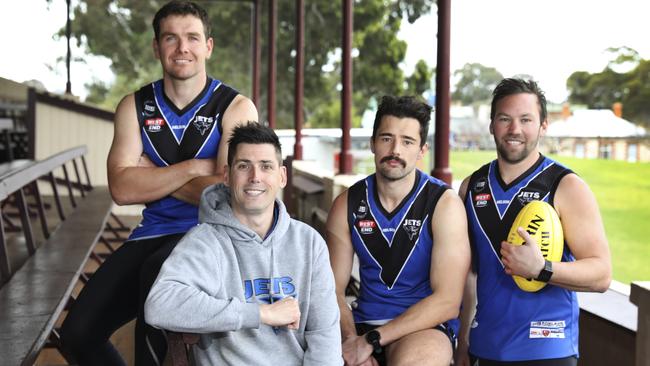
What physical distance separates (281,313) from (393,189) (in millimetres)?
704

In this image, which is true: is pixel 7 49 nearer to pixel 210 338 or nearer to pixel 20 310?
pixel 20 310

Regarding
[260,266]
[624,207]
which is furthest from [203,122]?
[624,207]

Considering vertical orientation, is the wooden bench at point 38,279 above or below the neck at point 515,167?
below

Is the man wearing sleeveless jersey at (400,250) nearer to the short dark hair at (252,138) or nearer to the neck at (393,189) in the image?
the neck at (393,189)

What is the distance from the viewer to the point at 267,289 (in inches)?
87.7

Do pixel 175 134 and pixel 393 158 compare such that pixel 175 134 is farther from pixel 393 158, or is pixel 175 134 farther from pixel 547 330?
pixel 547 330

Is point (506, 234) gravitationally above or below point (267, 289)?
above

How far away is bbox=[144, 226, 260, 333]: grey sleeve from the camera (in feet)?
6.67

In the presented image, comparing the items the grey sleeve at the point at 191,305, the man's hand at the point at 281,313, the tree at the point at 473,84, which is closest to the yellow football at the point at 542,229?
the man's hand at the point at 281,313

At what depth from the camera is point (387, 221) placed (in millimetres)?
2625

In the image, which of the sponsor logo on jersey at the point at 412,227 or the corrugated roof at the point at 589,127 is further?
the corrugated roof at the point at 589,127

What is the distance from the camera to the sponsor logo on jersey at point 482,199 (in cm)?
252

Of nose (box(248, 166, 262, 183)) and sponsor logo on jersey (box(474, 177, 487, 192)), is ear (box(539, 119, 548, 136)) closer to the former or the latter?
sponsor logo on jersey (box(474, 177, 487, 192))

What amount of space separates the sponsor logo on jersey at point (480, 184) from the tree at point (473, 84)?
19.9 meters
